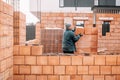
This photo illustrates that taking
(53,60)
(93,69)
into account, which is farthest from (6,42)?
(93,69)

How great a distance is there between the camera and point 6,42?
3855 millimetres

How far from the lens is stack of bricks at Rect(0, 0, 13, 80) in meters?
3.61

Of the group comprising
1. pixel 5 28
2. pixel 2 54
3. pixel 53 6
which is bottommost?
pixel 2 54

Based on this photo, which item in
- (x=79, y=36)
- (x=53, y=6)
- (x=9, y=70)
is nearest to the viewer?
(x=9, y=70)

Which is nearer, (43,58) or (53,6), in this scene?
(43,58)

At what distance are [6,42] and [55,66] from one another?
1.07 m

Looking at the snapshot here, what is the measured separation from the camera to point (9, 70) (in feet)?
13.6

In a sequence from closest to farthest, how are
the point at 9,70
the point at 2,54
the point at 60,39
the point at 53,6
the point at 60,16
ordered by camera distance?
the point at 2,54 → the point at 9,70 → the point at 60,39 → the point at 60,16 → the point at 53,6

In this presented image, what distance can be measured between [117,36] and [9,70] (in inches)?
311

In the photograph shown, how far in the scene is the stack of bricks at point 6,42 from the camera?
11.8 feet

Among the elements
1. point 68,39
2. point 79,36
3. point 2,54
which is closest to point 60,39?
point 68,39

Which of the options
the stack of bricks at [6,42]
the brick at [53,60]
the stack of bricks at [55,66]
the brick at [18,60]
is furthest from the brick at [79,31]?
the stack of bricks at [6,42]

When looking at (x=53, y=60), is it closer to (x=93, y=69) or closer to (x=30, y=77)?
(x=30, y=77)

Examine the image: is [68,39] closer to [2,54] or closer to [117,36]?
[2,54]
